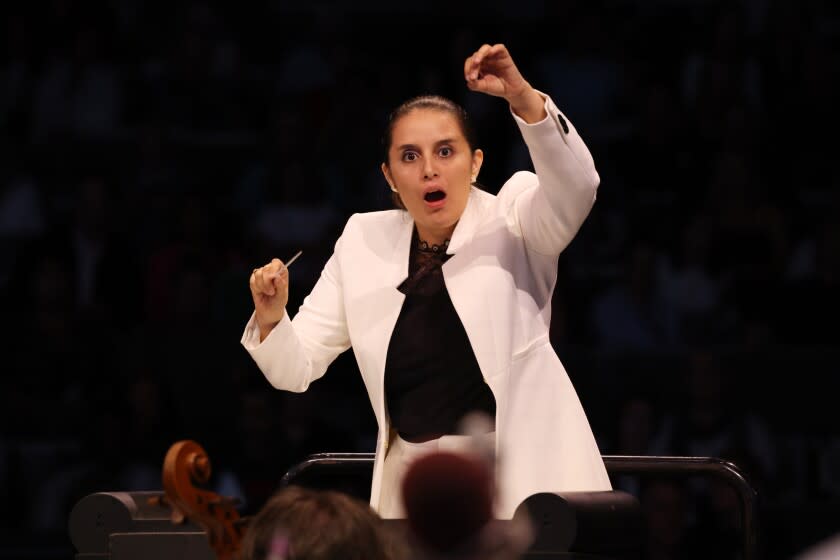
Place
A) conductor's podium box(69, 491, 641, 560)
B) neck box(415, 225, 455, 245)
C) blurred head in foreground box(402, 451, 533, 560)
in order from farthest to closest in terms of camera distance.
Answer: neck box(415, 225, 455, 245) < conductor's podium box(69, 491, 641, 560) < blurred head in foreground box(402, 451, 533, 560)

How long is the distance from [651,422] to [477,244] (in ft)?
8.72

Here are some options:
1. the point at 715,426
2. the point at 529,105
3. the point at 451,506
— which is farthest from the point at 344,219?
the point at 451,506

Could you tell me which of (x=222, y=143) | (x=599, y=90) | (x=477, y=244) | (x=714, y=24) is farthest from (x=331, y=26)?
(x=477, y=244)

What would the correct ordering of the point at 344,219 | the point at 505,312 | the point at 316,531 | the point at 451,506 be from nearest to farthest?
the point at 451,506 → the point at 316,531 → the point at 505,312 → the point at 344,219

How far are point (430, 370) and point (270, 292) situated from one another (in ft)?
1.30

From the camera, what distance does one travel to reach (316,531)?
1914 millimetres

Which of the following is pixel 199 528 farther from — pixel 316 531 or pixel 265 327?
pixel 316 531

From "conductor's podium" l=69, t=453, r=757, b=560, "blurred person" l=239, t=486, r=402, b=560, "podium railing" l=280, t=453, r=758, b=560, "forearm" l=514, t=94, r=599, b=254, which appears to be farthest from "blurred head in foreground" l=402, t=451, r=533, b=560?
"podium railing" l=280, t=453, r=758, b=560

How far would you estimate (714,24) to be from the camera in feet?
26.0

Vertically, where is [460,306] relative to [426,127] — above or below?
below

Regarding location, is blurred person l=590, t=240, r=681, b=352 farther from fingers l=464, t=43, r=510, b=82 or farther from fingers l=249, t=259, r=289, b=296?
fingers l=464, t=43, r=510, b=82

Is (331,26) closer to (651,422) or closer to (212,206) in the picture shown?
(212,206)

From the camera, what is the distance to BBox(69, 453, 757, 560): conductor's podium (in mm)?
2570

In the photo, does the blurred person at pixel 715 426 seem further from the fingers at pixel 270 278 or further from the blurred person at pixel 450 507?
the blurred person at pixel 450 507
